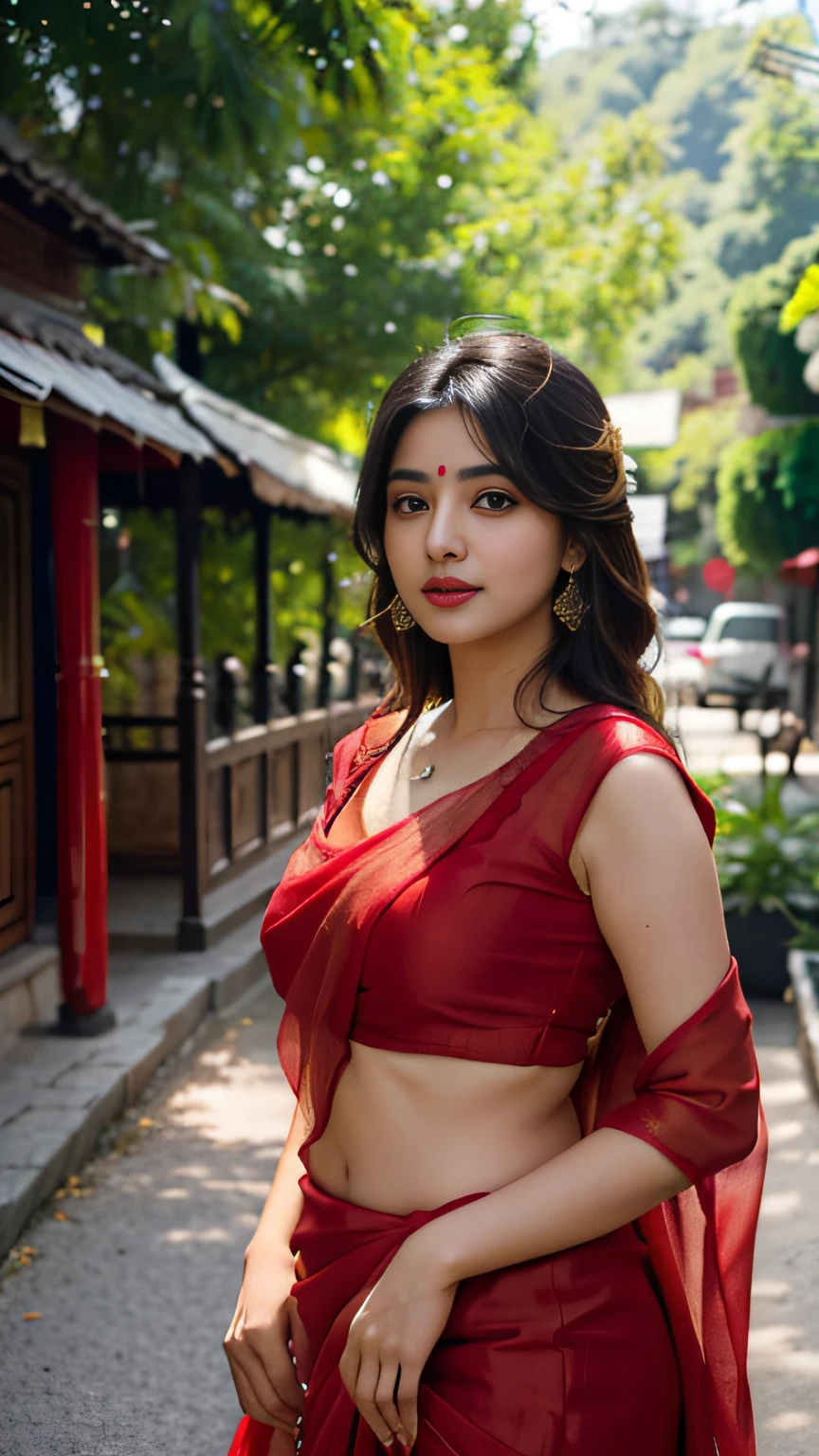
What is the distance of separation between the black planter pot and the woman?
572 centimetres

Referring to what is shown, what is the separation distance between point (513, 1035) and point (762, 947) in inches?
239

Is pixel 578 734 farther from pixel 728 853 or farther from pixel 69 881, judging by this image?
pixel 728 853

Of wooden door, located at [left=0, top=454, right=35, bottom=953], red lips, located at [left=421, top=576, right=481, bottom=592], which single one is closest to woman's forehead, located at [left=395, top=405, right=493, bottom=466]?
red lips, located at [left=421, top=576, right=481, bottom=592]

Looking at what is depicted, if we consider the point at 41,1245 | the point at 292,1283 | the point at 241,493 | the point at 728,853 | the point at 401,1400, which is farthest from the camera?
the point at 241,493

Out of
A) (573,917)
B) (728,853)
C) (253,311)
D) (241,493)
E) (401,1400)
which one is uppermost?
(253,311)

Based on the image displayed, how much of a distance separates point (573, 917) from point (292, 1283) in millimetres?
619

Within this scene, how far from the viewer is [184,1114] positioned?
557 cm

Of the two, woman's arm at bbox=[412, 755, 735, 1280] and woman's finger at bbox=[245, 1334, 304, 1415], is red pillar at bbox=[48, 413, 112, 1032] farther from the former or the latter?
woman's arm at bbox=[412, 755, 735, 1280]

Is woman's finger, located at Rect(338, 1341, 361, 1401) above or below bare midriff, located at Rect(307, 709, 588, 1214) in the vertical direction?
below

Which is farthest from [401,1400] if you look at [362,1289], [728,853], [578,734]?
[728,853]

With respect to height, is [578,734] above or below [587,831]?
above

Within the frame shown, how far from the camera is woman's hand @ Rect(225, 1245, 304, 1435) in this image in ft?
5.43

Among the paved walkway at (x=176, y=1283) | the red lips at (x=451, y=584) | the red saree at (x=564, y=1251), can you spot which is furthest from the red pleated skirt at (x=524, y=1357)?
the paved walkway at (x=176, y=1283)

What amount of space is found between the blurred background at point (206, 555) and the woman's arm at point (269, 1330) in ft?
2.79
